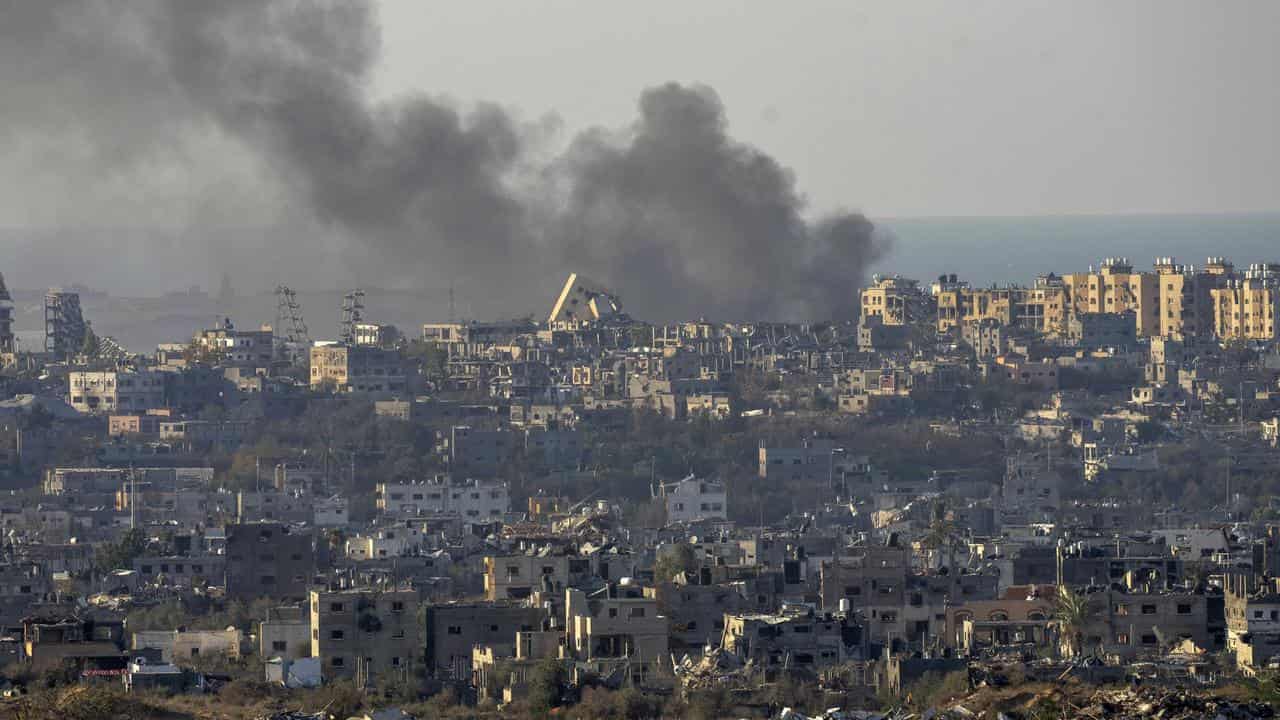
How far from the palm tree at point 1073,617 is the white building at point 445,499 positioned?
2297 cm

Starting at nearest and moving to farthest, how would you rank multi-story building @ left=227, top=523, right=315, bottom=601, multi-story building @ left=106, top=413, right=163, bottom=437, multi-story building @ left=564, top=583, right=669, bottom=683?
multi-story building @ left=564, top=583, right=669, bottom=683 < multi-story building @ left=227, top=523, right=315, bottom=601 < multi-story building @ left=106, top=413, right=163, bottom=437

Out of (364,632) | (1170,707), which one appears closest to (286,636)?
(364,632)

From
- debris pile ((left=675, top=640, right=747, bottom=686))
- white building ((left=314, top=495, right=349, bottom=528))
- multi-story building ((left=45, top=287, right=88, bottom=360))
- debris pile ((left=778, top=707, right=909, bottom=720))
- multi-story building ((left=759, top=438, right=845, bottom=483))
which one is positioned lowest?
debris pile ((left=778, top=707, right=909, bottom=720))

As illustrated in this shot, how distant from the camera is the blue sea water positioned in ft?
449

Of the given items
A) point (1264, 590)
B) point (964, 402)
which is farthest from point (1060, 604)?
point (964, 402)

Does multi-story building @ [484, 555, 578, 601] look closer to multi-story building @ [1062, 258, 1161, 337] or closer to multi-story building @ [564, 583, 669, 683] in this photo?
multi-story building @ [564, 583, 669, 683]

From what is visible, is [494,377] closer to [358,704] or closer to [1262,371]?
[1262,371]

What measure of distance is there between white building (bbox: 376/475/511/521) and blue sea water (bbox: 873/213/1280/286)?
48.1 metres

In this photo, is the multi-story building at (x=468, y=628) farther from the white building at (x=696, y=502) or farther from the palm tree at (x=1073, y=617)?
the white building at (x=696, y=502)

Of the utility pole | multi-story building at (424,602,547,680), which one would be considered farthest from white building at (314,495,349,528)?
multi-story building at (424,602,547,680)

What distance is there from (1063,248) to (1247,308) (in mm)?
66424

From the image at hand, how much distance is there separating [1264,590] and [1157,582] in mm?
1992

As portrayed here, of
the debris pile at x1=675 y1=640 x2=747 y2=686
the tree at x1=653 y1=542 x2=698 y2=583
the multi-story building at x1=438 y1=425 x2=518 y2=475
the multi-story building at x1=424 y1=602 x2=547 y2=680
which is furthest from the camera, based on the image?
the multi-story building at x1=438 y1=425 x2=518 y2=475

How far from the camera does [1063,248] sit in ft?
531
